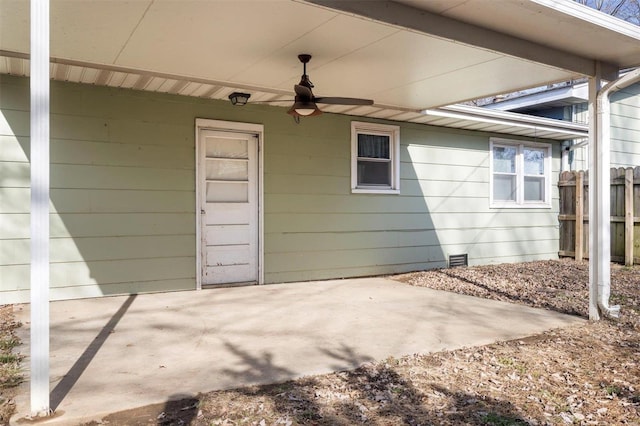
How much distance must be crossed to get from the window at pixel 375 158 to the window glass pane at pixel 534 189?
3.27 m

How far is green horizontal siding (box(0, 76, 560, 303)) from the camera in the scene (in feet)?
15.8

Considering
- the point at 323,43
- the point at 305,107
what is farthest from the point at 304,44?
the point at 305,107

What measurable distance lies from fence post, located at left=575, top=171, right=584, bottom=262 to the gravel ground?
17.2 ft

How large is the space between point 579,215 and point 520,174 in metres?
1.36

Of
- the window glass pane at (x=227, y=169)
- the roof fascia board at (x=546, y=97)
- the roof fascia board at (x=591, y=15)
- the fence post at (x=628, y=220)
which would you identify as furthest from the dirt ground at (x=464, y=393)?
the roof fascia board at (x=546, y=97)

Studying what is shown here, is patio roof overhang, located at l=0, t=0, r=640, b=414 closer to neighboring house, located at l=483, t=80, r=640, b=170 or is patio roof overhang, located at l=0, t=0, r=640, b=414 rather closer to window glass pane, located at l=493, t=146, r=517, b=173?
window glass pane, located at l=493, t=146, r=517, b=173

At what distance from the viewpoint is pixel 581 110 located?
32.3 feet

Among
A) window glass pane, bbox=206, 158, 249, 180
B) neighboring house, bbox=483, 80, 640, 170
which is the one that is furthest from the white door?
neighboring house, bbox=483, 80, 640, 170

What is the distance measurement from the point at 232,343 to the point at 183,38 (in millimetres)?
2532

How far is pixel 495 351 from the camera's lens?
3473 mm

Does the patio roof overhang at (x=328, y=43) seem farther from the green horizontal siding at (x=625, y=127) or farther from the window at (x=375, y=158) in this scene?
the green horizontal siding at (x=625, y=127)

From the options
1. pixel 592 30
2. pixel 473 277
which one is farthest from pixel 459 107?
pixel 592 30

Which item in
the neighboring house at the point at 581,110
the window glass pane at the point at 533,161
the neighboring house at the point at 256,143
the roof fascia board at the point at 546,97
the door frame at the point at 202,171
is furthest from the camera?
the neighboring house at the point at 581,110

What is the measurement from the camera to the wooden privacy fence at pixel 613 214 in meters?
7.98
